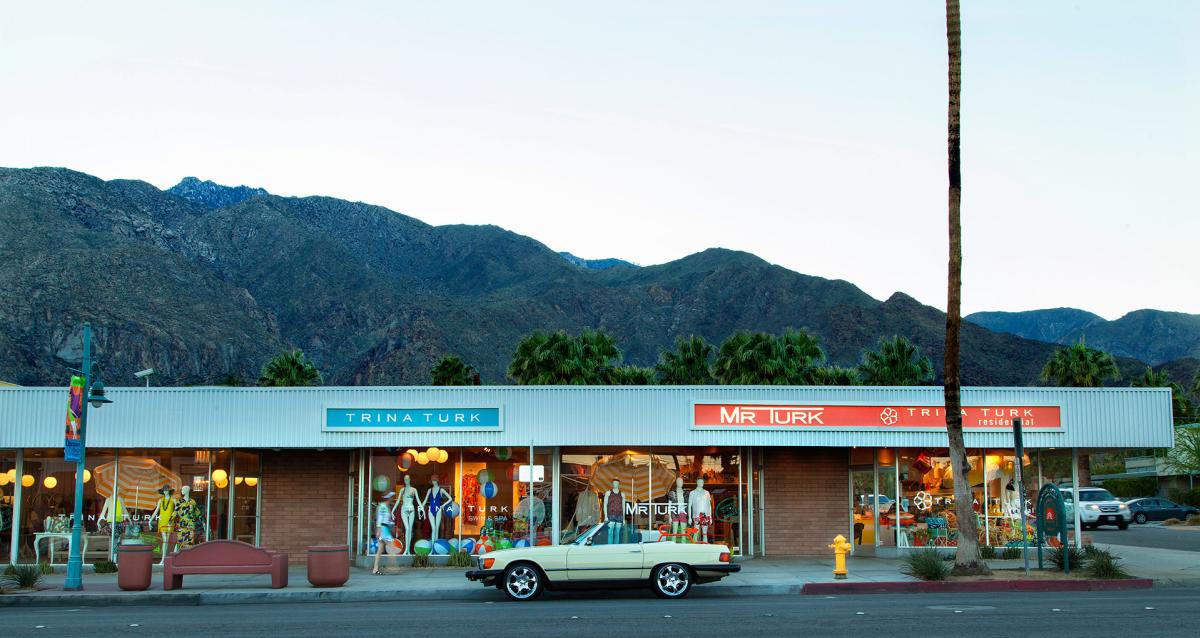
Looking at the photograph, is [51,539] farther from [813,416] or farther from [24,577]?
[813,416]

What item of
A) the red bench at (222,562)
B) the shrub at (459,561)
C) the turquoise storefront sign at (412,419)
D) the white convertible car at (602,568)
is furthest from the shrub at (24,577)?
the white convertible car at (602,568)

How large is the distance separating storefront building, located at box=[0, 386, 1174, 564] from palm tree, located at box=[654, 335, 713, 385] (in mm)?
28837

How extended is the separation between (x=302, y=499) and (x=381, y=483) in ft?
6.56

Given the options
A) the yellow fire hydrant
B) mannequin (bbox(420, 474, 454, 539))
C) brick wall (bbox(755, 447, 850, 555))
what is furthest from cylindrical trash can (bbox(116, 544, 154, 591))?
brick wall (bbox(755, 447, 850, 555))

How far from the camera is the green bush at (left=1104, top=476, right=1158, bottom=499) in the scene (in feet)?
221

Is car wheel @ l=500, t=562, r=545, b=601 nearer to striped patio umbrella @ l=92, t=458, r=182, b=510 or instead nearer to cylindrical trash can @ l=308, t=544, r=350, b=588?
cylindrical trash can @ l=308, t=544, r=350, b=588

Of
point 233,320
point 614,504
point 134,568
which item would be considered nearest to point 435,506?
point 614,504

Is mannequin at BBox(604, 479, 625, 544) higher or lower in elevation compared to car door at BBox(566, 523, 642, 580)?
higher

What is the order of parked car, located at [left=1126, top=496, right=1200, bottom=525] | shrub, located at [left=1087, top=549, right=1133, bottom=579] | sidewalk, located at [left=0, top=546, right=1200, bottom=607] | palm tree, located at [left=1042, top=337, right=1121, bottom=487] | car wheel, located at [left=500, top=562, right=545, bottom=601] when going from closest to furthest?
car wheel, located at [left=500, top=562, right=545, bottom=601], sidewalk, located at [left=0, top=546, right=1200, bottom=607], shrub, located at [left=1087, top=549, right=1133, bottom=579], parked car, located at [left=1126, top=496, right=1200, bottom=525], palm tree, located at [left=1042, top=337, right=1121, bottom=487]

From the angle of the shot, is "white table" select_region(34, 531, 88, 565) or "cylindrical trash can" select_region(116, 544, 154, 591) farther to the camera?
"white table" select_region(34, 531, 88, 565)

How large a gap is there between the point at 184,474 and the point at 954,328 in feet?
58.2

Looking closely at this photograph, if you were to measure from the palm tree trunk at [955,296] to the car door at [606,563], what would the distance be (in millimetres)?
6997

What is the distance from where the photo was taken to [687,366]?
58188 mm

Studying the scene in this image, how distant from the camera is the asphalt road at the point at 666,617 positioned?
1492 cm
